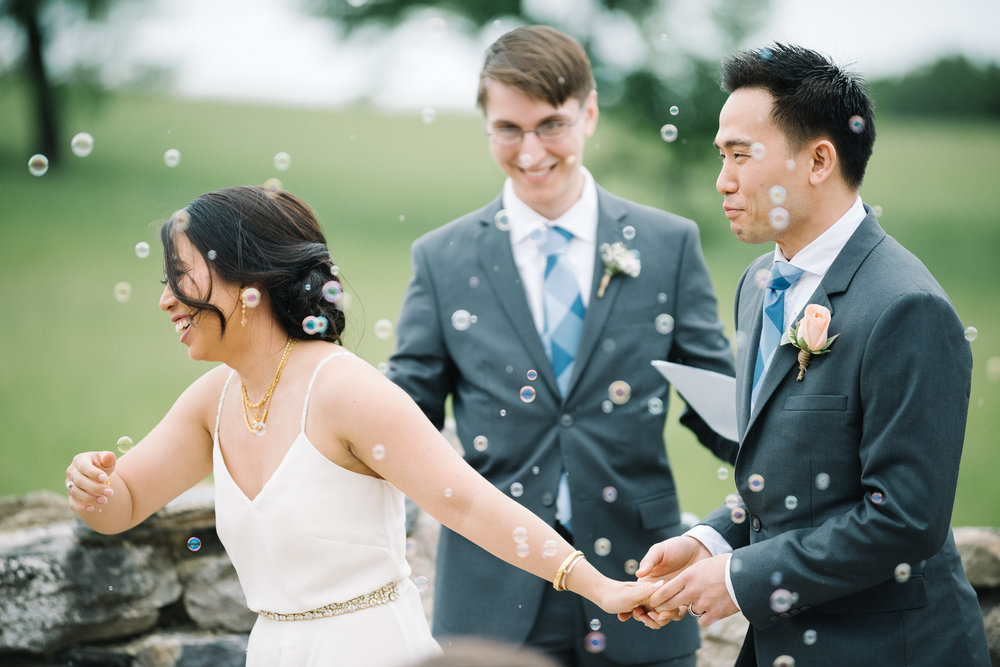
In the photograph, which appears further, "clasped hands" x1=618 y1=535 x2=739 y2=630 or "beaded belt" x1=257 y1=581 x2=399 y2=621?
"beaded belt" x1=257 y1=581 x2=399 y2=621

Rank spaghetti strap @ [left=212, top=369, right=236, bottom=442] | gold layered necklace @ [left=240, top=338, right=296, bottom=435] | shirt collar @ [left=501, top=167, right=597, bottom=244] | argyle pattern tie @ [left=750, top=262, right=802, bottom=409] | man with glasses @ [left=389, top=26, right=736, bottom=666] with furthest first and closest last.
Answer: shirt collar @ [left=501, top=167, right=597, bottom=244] → man with glasses @ [left=389, top=26, right=736, bottom=666] → spaghetti strap @ [left=212, top=369, right=236, bottom=442] → gold layered necklace @ [left=240, top=338, right=296, bottom=435] → argyle pattern tie @ [left=750, top=262, right=802, bottom=409]

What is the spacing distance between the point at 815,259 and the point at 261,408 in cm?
144

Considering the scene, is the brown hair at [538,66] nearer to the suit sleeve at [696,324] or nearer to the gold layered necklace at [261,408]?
the suit sleeve at [696,324]

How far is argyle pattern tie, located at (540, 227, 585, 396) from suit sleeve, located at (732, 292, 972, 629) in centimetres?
112

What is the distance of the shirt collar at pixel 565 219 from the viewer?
3287 millimetres

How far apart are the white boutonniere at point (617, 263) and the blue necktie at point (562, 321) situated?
0.10 metres

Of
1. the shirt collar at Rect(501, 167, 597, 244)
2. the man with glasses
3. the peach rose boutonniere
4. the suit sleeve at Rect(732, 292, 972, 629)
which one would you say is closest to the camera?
the suit sleeve at Rect(732, 292, 972, 629)

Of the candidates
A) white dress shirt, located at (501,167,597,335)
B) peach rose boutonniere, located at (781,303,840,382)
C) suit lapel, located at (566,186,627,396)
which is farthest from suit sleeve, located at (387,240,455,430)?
peach rose boutonniere, located at (781,303,840,382)

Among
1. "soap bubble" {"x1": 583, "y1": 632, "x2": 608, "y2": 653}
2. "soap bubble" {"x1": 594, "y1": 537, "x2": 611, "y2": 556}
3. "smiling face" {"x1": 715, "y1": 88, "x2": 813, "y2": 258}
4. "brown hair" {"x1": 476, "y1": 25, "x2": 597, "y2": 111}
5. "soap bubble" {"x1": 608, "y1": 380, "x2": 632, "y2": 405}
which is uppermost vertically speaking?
"brown hair" {"x1": 476, "y1": 25, "x2": 597, "y2": 111}

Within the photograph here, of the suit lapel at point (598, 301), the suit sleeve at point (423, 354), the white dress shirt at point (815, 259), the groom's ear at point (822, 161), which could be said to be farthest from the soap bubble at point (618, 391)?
the groom's ear at point (822, 161)

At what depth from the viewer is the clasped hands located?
2.39 metres

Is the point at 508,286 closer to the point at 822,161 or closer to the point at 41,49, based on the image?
the point at 822,161

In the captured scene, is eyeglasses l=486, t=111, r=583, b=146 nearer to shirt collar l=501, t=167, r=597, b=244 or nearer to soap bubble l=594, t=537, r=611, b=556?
shirt collar l=501, t=167, r=597, b=244

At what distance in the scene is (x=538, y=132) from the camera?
127 inches
